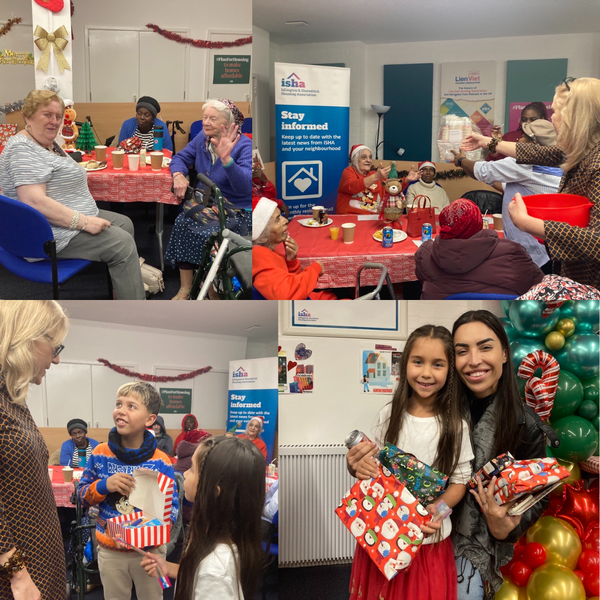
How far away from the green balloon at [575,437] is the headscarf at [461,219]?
0.73 meters

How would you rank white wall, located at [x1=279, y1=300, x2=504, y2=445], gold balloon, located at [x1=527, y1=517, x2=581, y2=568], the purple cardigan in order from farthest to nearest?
the purple cardigan → white wall, located at [x1=279, y1=300, x2=504, y2=445] → gold balloon, located at [x1=527, y1=517, x2=581, y2=568]

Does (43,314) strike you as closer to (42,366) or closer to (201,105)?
(42,366)

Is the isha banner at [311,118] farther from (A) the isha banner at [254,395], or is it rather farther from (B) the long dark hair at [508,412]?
(B) the long dark hair at [508,412]

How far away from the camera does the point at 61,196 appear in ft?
7.06

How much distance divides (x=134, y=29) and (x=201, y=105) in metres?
0.36

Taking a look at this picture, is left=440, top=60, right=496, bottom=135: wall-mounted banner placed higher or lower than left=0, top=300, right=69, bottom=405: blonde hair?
higher

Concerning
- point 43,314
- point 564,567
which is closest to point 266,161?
point 43,314

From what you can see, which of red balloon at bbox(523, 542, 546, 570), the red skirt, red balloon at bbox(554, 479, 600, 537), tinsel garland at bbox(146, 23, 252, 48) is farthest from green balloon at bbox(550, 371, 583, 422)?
tinsel garland at bbox(146, 23, 252, 48)

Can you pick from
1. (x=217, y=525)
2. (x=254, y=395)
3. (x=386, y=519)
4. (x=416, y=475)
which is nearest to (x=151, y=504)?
(x=217, y=525)

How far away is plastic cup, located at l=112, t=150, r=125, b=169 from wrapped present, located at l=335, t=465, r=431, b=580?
1554 mm

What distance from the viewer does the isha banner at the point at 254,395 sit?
6.48 feet

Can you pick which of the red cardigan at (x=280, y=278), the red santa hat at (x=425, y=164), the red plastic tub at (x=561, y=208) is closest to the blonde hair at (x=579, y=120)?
the red plastic tub at (x=561, y=208)

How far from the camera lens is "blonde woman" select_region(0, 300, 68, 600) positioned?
162 cm

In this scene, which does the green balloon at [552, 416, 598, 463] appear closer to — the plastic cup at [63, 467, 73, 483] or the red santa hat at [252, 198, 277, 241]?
the red santa hat at [252, 198, 277, 241]
